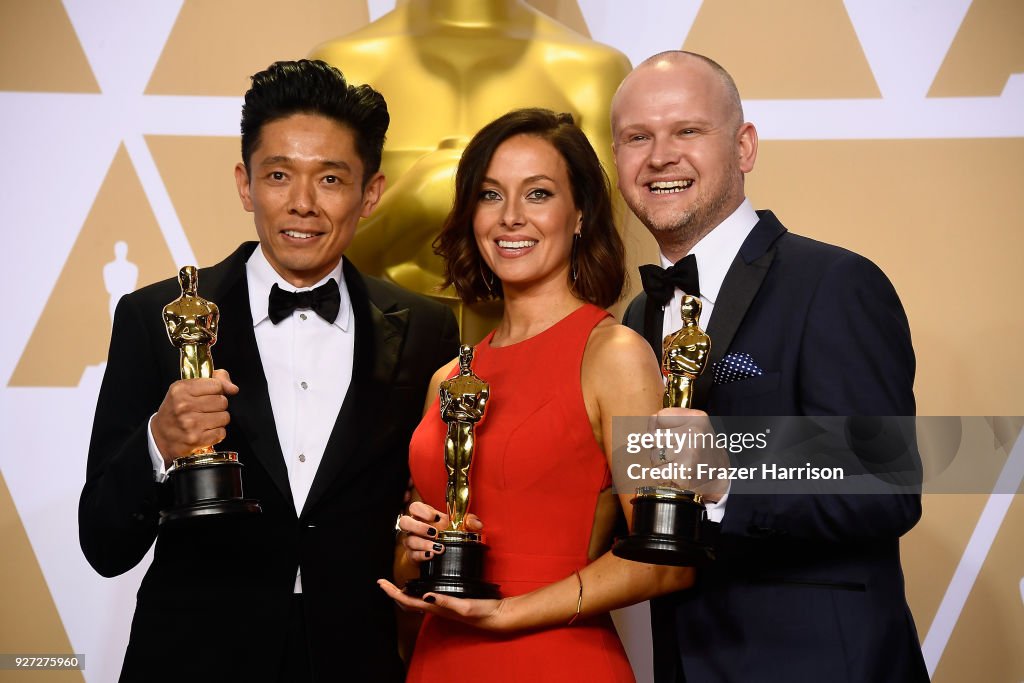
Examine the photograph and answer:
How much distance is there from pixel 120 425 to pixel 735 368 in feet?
3.86

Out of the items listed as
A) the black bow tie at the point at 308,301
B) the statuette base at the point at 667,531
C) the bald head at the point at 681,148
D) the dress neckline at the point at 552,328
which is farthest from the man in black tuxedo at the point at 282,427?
the statuette base at the point at 667,531

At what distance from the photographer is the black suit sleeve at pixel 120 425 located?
219 centimetres

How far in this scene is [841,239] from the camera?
357 cm

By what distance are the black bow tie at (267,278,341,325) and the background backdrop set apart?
1.29 metres

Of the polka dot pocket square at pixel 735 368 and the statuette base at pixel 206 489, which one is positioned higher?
the polka dot pocket square at pixel 735 368

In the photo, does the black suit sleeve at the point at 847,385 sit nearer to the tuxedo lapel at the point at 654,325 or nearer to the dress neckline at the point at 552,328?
the tuxedo lapel at the point at 654,325

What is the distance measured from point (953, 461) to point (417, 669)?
6.86 ft

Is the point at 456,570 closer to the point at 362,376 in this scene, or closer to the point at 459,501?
the point at 459,501

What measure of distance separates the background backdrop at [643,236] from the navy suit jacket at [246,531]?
1374mm

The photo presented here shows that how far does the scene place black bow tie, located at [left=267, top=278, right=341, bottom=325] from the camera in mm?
2361

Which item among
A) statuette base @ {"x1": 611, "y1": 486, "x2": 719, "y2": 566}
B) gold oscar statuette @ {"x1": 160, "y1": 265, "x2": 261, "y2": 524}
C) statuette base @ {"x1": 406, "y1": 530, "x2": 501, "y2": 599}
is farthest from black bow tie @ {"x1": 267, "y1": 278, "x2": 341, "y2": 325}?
statuette base @ {"x1": 611, "y1": 486, "x2": 719, "y2": 566}

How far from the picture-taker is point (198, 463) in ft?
6.37

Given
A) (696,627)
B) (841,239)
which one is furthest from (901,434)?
(841,239)

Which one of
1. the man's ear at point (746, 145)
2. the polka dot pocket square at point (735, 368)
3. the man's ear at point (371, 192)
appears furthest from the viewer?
the man's ear at point (371, 192)
